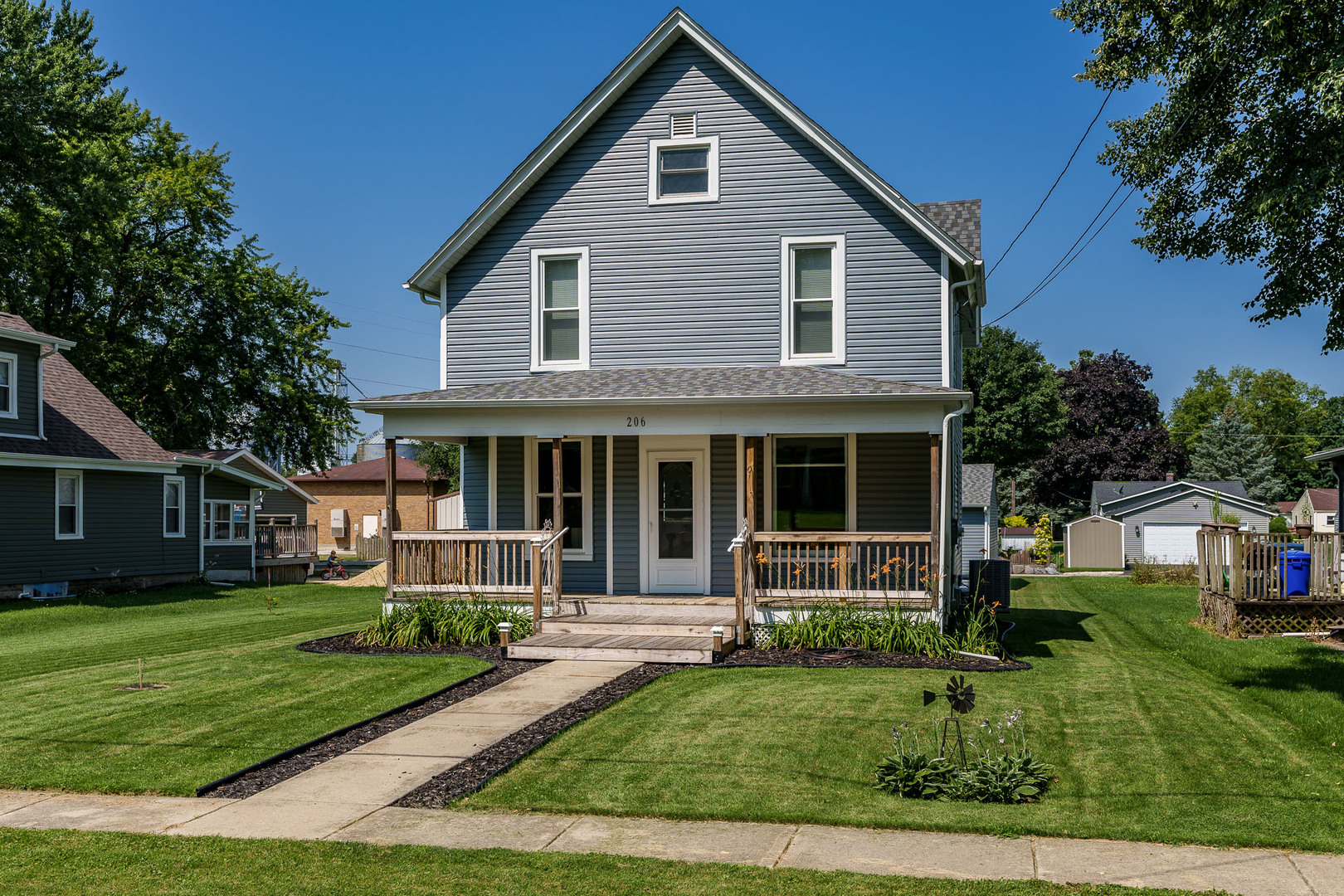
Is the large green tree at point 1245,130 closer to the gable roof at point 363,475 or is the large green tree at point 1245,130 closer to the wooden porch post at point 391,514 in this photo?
the wooden porch post at point 391,514

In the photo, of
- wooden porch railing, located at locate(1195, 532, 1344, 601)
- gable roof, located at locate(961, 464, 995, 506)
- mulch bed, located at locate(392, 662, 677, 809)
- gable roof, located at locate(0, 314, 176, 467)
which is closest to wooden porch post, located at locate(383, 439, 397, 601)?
mulch bed, located at locate(392, 662, 677, 809)

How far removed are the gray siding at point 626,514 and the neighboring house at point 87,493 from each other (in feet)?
44.9

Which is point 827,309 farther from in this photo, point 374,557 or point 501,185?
point 374,557

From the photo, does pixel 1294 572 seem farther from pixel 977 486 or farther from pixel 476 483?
pixel 977 486

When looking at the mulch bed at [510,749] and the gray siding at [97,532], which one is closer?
the mulch bed at [510,749]

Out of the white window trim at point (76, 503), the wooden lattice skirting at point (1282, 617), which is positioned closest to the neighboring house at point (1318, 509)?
the wooden lattice skirting at point (1282, 617)

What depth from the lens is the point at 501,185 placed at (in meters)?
16.5

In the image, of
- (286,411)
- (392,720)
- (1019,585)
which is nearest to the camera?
(392,720)

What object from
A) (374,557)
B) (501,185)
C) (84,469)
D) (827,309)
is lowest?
(374,557)

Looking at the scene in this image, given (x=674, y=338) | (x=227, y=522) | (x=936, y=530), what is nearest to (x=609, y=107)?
(x=674, y=338)

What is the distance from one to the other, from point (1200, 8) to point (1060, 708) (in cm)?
776

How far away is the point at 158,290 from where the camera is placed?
3569 centimetres

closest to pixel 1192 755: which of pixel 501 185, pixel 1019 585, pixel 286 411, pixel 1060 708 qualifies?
pixel 1060 708

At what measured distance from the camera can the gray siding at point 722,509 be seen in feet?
52.8
